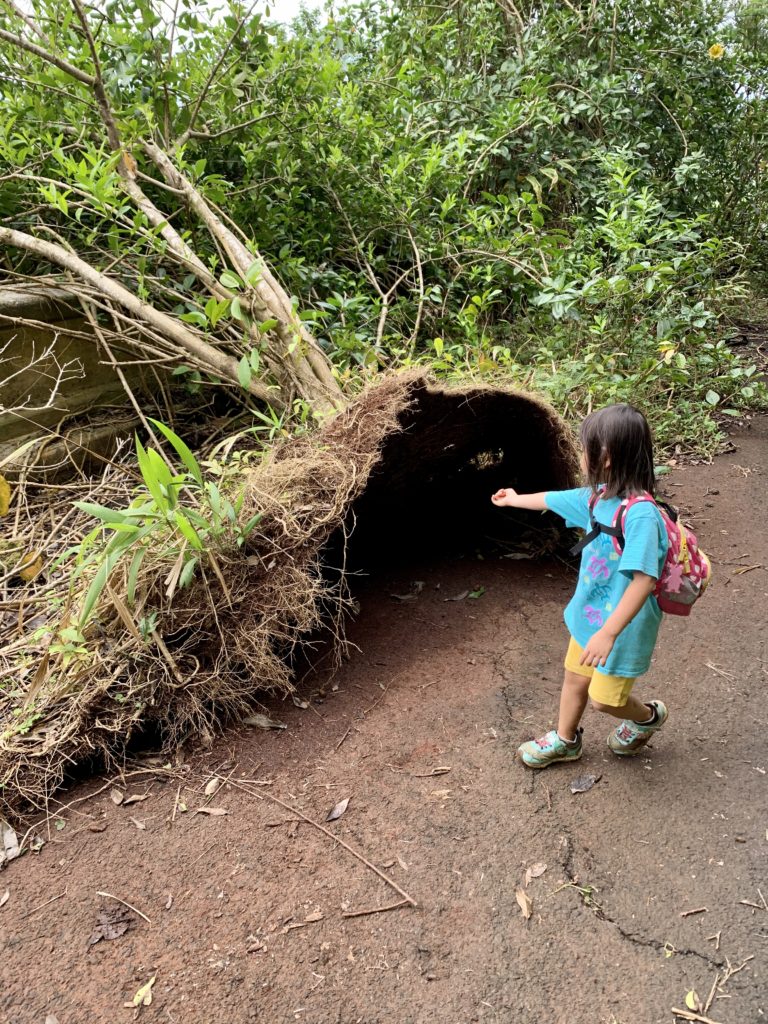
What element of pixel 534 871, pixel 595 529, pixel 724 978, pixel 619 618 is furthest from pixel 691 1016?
pixel 595 529

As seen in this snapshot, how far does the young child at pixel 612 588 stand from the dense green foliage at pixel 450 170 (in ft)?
4.97

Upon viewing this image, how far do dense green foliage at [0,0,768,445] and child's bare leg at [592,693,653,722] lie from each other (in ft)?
6.19

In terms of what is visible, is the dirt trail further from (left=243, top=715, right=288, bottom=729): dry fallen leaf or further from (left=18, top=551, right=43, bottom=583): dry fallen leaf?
(left=18, top=551, right=43, bottom=583): dry fallen leaf

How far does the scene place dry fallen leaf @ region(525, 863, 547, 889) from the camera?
84.8 inches

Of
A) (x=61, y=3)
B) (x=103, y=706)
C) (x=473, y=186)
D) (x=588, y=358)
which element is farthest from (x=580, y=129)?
(x=103, y=706)

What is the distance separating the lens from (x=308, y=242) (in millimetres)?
4574

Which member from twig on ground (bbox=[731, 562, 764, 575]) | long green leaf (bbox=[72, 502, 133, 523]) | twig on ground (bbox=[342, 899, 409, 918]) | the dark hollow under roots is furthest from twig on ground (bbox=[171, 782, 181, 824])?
twig on ground (bbox=[731, 562, 764, 575])

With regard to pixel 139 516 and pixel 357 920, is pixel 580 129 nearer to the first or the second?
pixel 139 516

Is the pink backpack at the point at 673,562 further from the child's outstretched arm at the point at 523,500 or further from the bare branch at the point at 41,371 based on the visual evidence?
the bare branch at the point at 41,371

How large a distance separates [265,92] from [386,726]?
3.77 metres

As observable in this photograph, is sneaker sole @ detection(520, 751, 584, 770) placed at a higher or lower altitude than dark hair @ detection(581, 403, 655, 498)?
lower

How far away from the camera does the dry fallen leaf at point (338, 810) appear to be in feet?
7.82

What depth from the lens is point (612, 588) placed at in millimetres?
2262

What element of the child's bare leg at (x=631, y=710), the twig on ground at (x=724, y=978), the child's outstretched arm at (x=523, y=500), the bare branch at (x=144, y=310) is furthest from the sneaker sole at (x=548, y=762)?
the bare branch at (x=144, y=310)
